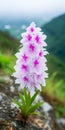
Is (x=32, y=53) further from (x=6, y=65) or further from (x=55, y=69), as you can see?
(x=55, y=69)

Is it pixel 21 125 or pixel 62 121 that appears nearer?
pixel 21 125

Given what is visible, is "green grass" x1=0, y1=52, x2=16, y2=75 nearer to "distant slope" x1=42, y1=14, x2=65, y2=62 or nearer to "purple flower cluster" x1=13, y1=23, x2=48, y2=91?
"purple flower cluster" x1=13, y1=23, x2=48, y2=91

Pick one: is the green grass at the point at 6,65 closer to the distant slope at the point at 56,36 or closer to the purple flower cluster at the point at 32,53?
the purple flower cluster at the point at 32,53

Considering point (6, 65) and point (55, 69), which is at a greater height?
point (55, 69)

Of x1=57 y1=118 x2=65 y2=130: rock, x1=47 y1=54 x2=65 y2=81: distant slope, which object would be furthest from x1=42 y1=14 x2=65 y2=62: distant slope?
x1=57 y1=118 x2=65 y2=130: rock

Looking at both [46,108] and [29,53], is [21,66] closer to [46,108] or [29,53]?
[29,53]

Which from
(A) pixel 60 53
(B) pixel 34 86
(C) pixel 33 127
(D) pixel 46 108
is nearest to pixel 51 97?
(D) pixel 46 108

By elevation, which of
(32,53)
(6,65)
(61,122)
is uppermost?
(6,65)

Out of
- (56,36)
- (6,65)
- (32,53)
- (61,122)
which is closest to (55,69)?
(61,122)

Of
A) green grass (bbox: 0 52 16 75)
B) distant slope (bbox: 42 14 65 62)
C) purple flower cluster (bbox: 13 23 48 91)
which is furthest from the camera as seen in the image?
distant slope (bbox: 42 14 65 62)
